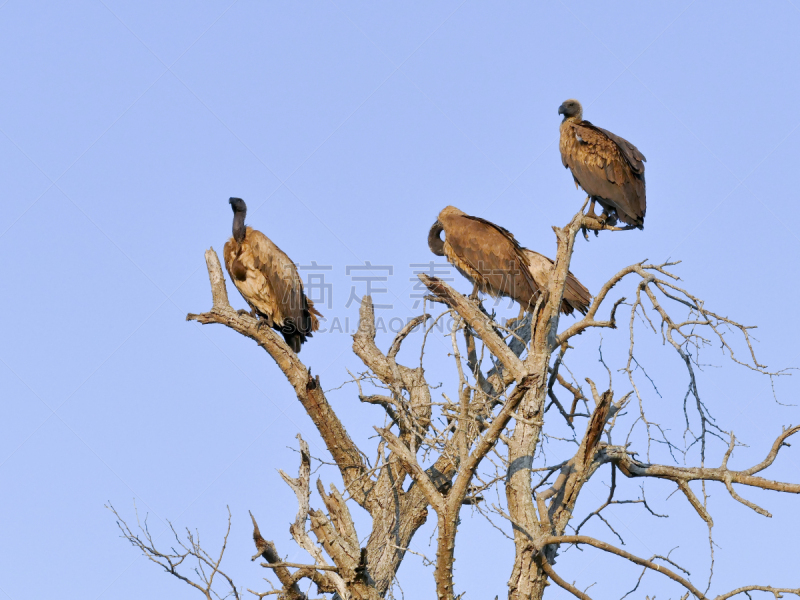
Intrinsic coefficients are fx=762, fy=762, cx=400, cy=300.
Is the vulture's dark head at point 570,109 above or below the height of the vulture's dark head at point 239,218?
above

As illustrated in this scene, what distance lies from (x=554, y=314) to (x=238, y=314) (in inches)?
117

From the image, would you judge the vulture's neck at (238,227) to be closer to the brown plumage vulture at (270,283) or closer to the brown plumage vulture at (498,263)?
the brown plumage vulture at (270,283)

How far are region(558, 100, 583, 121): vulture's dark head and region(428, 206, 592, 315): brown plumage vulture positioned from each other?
1893mm

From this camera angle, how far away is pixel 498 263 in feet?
24.3

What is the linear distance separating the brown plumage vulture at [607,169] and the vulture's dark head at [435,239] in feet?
4.93

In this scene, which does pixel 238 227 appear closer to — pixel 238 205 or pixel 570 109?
pixel 238 205

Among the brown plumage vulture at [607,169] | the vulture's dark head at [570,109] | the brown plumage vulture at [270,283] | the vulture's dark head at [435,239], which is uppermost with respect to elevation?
the vulture's dark head at [570,109]

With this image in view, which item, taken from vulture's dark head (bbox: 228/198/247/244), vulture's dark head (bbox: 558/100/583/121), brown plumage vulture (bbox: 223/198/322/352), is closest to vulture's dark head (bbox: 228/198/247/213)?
vulture's dark head (bbox: 228/198/247/244)

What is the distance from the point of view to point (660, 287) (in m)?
4.67

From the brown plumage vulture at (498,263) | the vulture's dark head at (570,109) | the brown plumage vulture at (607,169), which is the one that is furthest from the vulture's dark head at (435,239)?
the vulture's dark head at (570,109)

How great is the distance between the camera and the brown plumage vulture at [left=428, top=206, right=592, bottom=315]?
23.6ft

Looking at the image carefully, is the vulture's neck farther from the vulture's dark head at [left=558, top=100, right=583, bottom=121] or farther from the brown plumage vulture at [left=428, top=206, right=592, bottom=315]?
the vulture's dark head at [left=558, top=100, right=583, bottom=121]

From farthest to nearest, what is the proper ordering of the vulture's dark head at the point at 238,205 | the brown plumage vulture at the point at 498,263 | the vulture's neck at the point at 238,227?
1. the vulture's dark head at the point at 238,205
2. the vulture's neck at the point at 238,227
3. the brown plumage vulture at the point at 498,263

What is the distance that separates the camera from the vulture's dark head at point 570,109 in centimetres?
871
